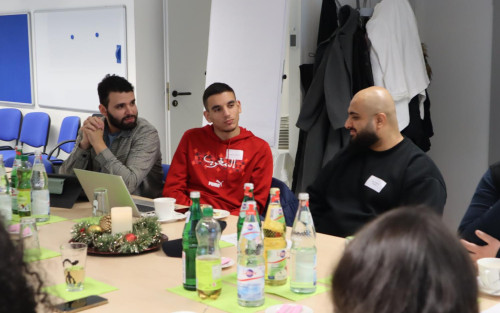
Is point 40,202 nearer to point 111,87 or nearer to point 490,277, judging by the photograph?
point 111,87

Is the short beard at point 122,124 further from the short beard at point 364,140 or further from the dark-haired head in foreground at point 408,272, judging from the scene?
the dark-haired head in foreground at point 408,272

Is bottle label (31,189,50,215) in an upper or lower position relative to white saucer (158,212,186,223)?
upper

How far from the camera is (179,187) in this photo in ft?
10.7

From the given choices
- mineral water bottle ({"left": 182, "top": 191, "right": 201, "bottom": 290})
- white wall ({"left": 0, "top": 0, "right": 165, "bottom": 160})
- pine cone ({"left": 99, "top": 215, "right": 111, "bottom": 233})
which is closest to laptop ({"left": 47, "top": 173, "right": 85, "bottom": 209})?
pine cone ({"left": 99, "top": 215, "right": 111, "bottom": 233})

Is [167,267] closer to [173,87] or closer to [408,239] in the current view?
[408,239]

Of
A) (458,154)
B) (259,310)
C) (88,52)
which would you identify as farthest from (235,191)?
(88,52)

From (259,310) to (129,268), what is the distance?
0.55m

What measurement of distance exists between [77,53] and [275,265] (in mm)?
4811

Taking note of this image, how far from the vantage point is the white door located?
5.45 m

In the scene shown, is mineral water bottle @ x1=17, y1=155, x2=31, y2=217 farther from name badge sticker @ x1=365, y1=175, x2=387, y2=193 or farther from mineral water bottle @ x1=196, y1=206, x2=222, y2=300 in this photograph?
name badge sticker @ x1=365, y1=175, x2=387, y2=193

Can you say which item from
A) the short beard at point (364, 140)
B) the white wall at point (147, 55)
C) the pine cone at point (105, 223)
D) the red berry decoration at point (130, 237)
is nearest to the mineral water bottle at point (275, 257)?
the red berry decoration at point (130, 237)

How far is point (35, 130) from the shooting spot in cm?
647

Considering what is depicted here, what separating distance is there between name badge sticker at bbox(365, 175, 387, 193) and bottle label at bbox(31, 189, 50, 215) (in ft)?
4.69

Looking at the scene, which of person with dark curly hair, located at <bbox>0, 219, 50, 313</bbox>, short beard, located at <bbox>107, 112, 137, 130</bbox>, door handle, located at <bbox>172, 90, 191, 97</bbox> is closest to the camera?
person with dark curly hair, located at <bbox>0, 219, 50, 313</bbox>
